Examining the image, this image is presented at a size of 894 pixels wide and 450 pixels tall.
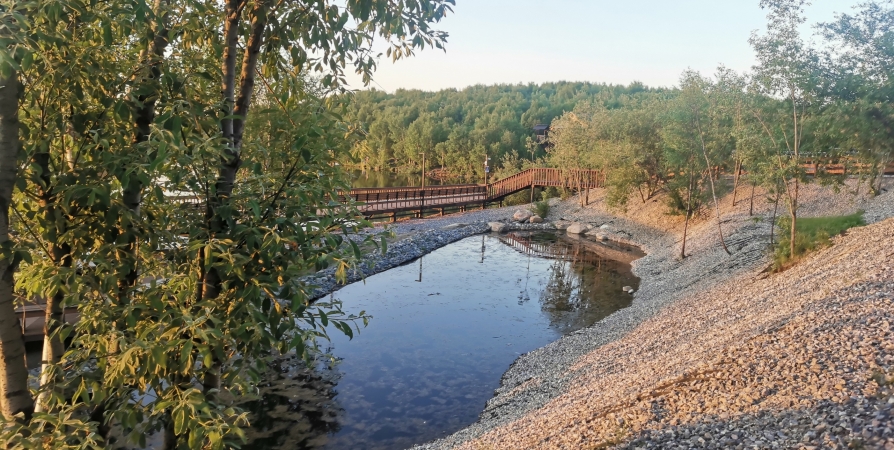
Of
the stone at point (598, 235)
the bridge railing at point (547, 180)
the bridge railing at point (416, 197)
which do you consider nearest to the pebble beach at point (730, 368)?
the stone at point (598, 235)

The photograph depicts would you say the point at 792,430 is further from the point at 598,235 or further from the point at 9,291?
the point at 598,235

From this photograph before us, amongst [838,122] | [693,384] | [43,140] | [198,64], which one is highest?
[838,122]

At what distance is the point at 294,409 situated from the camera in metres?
8.95

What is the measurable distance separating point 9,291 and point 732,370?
6658 mm

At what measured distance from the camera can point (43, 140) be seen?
A: 2.24 m

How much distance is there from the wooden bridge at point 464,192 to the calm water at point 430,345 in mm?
7108

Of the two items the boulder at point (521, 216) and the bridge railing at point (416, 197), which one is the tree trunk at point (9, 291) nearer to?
the bridge railing at point (416, 197)

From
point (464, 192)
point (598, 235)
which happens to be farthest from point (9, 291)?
point (464, 192)

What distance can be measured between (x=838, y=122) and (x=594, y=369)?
7.95 m

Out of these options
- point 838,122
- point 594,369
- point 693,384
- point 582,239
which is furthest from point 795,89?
point 582,239

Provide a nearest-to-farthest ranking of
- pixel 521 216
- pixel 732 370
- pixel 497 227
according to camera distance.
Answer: pixel 732 370 → pixel 497 227 → pixel 521 216

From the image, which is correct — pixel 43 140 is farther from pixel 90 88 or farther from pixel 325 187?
pixel 325 187

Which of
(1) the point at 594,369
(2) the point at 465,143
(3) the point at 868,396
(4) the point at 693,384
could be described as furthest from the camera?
(2) the point at 465,143

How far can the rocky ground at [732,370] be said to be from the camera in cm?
488
